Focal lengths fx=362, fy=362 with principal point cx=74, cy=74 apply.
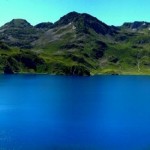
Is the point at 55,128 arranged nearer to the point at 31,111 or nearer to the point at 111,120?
the point at 111,120

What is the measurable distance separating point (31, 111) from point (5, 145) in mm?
70929

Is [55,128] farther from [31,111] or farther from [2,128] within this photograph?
[31,111]

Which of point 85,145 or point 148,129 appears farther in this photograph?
point 148,129

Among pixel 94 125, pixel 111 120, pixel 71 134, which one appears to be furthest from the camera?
pixel 111 120

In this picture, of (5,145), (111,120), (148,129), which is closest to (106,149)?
(5,145)

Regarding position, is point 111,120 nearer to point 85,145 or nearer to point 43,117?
point 43,117

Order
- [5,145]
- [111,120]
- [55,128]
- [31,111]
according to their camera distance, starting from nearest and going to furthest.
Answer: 1. [5,145]
2. [55,128]
3. [111,120]
4. [31,111]

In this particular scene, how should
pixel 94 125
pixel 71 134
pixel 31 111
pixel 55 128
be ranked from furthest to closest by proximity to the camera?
pixel 31 111 → pixel 94 125 → pixel 55 128 → pixel 71 134

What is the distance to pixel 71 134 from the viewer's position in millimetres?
122250

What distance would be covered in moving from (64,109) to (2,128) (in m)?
58.4

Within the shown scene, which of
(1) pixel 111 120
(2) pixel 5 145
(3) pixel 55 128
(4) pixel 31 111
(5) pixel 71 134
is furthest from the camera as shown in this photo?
(4) pixel 31 111

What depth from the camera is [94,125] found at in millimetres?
140875

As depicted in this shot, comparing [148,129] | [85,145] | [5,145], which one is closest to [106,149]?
[85,145]

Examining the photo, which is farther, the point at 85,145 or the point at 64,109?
the point at 64,109
